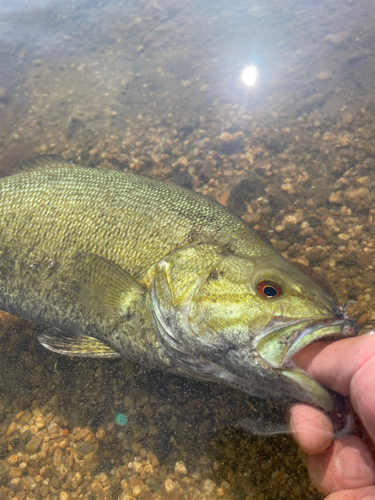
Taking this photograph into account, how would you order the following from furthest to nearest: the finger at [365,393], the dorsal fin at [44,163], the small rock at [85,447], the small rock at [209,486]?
the dorsal fin at [44,163] → the small rock at [85,447] → the small rock at [209,486] → the finger at [365,393]

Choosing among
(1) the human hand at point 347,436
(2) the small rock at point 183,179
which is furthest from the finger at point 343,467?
(2) the small rock at point 183,179

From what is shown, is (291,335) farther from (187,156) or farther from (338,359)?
(187,156)

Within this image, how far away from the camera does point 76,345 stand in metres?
2.41

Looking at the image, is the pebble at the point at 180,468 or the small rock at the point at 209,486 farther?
the pebble at the point at 180,468

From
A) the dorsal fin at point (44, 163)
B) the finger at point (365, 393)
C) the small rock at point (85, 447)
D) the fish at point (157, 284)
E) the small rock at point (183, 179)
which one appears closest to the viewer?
the finger at point (365, 393)

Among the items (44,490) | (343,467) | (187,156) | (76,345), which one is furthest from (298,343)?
(187,156)

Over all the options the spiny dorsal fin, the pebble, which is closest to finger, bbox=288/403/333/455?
the pebble

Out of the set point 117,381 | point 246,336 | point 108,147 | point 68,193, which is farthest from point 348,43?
point 117,381

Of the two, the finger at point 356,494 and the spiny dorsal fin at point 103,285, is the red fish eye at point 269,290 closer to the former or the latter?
the spiny dorsal fin at point 103,285

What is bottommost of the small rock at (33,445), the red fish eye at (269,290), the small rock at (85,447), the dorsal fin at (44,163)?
the small rock at (33,445)

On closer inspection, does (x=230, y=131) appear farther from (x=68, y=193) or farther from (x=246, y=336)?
(x=246, y=336)

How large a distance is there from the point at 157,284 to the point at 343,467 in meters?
1.56

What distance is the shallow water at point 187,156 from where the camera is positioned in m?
2.35

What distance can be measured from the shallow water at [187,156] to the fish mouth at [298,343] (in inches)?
29.2
